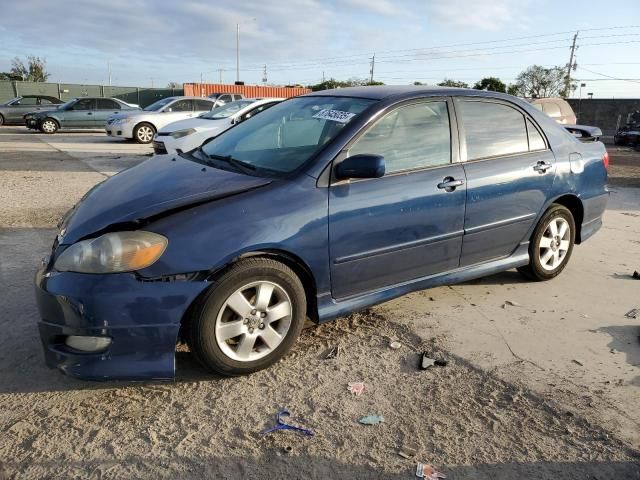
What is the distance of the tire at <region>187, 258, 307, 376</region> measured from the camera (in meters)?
2.76

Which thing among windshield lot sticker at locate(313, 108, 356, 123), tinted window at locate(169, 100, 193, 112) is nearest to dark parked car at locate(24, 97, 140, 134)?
tinted window at locate(169, 100, 193, 112)

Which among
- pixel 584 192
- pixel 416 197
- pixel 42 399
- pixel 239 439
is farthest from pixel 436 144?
pixel 42 399

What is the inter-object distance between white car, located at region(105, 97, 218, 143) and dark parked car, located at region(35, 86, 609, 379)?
501 inches

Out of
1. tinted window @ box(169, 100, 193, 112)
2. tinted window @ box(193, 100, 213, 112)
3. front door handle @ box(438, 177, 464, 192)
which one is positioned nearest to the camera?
front door handle @ box(438, 177, 464, 192)

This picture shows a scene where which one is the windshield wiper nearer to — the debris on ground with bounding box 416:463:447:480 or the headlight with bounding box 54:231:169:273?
the headlight with bounding box 54:231:169:273

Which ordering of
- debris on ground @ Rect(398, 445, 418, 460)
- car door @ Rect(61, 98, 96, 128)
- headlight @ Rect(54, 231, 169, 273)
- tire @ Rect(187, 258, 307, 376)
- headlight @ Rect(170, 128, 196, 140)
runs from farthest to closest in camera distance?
car door @ Rect(61, 98, 96, 128), headlight @ Rect(170, 128, 196, 140), tire @ Rect(187, 258, 307, 376), headlight @ Rect(54, 231, 169, 273), debris on ground @ Rect(398, 445, 418, 460)

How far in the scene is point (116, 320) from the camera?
2586 millimetres

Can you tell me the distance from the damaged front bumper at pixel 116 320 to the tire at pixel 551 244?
2.95 m

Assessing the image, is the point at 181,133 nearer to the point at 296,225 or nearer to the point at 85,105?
the point at 296,225

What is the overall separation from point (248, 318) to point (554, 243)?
9.68 ft

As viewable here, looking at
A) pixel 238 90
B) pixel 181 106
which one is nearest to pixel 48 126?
pixel 181 106

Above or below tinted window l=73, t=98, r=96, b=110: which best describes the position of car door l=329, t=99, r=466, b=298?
below

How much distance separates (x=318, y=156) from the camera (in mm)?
3195

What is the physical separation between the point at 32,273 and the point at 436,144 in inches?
138
